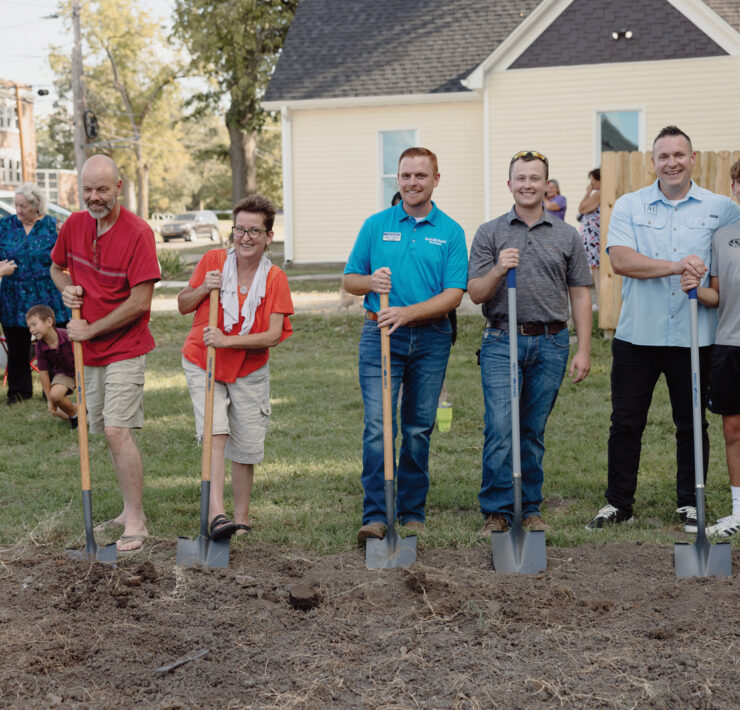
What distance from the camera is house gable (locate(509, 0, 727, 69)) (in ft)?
58.0

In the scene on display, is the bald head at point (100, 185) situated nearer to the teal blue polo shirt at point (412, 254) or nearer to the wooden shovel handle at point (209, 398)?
the wooden shovel handle at point (209, 398)

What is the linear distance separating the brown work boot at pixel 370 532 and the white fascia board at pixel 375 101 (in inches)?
621

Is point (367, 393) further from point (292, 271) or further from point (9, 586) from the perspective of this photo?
point (292, 271)

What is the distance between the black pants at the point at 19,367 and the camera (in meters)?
9.81

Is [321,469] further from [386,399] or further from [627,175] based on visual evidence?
[627,175]

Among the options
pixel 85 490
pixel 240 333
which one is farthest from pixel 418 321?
pixel 85 490

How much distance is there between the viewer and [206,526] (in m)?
5.10

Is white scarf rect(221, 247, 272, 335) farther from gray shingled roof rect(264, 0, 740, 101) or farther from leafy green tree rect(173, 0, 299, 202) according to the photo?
leafy green tree rect(173, 0, 299, 202)

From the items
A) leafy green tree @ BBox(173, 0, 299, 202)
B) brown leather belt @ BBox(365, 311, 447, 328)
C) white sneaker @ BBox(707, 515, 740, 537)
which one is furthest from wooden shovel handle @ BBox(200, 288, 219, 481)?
leafy green tree @ BBox(173, 0, 299, 202)

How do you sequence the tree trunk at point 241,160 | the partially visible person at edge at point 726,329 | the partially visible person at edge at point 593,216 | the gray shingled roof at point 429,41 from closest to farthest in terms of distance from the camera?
the partially visible person at edge at point 726,329 → the partially visible person at edge at point 593,216 → the gray shingled roof at point 429,41 → the tree trunk at point 241,160

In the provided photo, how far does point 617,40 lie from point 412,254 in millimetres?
14505

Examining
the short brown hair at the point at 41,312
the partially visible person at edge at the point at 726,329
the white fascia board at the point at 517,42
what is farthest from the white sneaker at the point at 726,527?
the white fascia board at the point at 517,42

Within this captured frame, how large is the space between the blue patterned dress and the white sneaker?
6281mm

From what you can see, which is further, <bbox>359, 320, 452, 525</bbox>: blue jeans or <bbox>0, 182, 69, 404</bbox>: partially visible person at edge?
<bbox>0, 182, 69, 404</bbox>: partially visible person at edge
